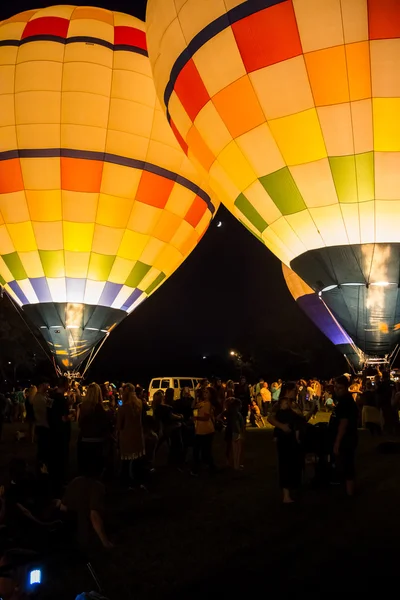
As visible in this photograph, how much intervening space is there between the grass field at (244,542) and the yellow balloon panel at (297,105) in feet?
11.9

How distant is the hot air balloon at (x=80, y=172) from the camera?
36.8ft

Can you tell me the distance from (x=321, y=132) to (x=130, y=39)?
5434 millimetres

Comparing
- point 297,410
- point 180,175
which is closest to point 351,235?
point 297,410

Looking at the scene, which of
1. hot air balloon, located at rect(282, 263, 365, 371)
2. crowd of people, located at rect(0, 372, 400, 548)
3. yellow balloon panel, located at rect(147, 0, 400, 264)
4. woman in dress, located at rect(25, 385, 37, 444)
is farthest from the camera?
hot air balloon, located at rect(282, 263, 365, 371)

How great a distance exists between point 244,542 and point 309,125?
5.53m

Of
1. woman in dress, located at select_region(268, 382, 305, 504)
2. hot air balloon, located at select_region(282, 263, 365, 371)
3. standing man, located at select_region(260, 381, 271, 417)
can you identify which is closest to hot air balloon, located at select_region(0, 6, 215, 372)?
standing man, located at select_region(260, 381, 271, 417)

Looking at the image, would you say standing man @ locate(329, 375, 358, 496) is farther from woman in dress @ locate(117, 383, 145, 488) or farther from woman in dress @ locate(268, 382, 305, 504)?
woman in dress @ locate(117, 383, 145, 488)

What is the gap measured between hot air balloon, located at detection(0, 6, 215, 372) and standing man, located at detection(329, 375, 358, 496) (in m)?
7.35

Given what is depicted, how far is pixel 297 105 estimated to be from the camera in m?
7.97

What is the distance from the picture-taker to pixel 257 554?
156 inches

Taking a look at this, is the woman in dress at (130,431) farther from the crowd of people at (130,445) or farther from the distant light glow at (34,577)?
the distant light glow at (34,577)

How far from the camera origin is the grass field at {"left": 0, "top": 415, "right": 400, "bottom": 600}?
11.3 ft

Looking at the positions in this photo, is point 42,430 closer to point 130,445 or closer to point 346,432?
point 130,445

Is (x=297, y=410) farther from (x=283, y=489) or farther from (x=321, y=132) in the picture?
(x=321, y=132)
